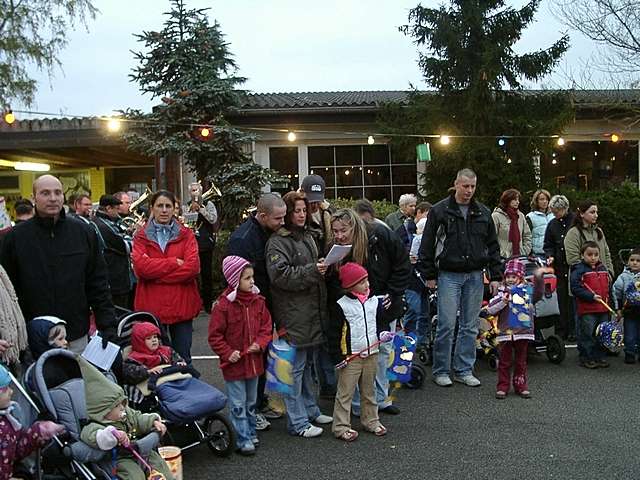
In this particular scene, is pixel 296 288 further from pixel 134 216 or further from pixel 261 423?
pixel 134 216

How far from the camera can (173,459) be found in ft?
14.0

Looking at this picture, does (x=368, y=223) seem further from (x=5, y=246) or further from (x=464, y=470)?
(x=5, y=246)

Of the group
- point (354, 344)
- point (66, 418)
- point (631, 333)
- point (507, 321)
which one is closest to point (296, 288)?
point (354, 344)

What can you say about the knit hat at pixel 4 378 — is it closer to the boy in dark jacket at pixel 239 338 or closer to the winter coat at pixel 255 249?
the boy in dark jacket at pixel 239 338

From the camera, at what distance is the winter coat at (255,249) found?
5.52 m

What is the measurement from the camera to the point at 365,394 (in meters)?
5.39

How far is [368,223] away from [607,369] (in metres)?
3.39

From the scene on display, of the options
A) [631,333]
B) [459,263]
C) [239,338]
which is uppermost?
[459,263]

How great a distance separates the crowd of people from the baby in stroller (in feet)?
0.07

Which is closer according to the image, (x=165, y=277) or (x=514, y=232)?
(x=165, y=277)

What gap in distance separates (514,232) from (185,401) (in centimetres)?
534

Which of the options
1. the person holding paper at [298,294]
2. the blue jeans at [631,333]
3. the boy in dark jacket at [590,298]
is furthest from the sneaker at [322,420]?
the blue jeans at [631,333]

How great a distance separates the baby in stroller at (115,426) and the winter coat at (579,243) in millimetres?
5467

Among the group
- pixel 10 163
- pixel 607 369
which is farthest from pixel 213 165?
pixel 607 369
